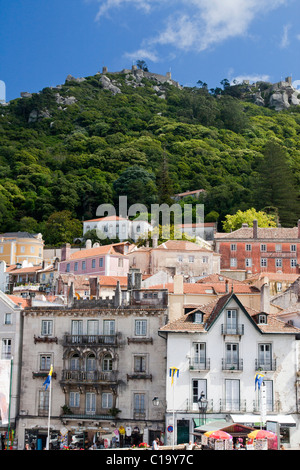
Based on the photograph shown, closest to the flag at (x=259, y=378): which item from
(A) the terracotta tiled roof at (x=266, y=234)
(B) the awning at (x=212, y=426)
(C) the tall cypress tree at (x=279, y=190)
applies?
(B) the awning at (x=212, y=426)

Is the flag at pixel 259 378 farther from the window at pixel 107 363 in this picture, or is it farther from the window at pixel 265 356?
the window at pixel 107 363

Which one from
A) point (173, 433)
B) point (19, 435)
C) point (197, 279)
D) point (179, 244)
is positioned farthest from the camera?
point (179, 244)

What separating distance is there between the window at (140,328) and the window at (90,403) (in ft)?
14.6

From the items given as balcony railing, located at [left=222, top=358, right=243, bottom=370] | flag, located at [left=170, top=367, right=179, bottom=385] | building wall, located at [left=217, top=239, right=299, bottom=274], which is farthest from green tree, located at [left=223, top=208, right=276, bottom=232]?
flag, located at [left=170, top=367, right=179, bottom=385]

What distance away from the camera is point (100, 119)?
170000mm

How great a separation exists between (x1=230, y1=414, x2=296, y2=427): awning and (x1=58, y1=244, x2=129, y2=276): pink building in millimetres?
38719

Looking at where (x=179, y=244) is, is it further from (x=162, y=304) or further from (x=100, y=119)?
(x=100, y=119)

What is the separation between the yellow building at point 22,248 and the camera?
9538cm

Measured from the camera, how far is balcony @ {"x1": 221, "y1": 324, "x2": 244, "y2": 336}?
37406mm

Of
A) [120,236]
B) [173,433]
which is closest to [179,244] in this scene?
[120,236]

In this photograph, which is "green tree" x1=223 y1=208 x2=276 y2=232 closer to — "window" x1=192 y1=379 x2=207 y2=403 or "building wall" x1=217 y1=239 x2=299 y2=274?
"building wall" x1=217 y1=239 x2=299 y2=274

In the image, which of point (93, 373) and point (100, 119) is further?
point (100, 119)

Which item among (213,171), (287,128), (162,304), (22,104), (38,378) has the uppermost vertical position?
(22,104)
